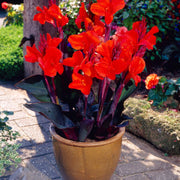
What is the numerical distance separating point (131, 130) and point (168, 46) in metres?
2.26

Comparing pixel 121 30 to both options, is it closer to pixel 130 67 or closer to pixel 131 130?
pixel 130 67

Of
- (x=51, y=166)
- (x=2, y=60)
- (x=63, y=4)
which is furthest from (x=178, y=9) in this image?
(x=51, y=166)

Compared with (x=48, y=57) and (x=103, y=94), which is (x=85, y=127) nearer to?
(x=103, y=94)

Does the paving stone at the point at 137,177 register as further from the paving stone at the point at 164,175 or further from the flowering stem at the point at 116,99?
the flowering stem at the point at 116,99

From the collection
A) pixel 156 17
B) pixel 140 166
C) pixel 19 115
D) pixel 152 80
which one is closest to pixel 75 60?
pixel 140 166

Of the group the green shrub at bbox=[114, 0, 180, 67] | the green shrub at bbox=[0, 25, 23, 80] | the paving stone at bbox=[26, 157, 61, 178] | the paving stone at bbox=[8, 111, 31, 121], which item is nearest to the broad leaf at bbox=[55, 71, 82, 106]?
the paving stone at bbox=[26, 157, 61, 178]

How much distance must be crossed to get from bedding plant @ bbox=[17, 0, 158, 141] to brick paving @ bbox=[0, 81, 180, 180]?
0.77 metres

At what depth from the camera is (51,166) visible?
7.96ft

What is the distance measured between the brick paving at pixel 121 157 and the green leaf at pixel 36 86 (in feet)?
Answer: 2.53

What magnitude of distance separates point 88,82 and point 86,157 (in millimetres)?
513

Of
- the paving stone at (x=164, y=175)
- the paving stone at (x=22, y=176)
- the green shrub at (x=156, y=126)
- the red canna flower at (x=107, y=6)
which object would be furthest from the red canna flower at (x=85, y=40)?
the green shrub at (x=156, y=126)

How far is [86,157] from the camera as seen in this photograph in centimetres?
165

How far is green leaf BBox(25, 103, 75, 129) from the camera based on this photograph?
1527 mm

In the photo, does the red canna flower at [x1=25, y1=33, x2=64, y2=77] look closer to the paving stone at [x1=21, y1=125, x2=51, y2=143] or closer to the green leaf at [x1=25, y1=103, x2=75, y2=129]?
the green leaf at [x1=25, y1=103, x2=75, y2=129]
